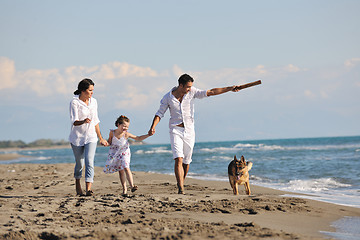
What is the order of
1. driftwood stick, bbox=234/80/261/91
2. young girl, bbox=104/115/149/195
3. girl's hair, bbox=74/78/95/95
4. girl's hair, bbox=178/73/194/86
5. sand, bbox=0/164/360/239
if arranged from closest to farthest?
sand, bbox=0/164/360/239, driftwood stick, bbox=234/80/261/91, girl's hair, bbox=74/78/95/95, girl's hair, bbox=178/73/194/86, young girl, bbox=104/115/149/195

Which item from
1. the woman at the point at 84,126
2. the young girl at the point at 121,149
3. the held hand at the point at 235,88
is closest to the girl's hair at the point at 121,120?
the young girl at the point at 121,149

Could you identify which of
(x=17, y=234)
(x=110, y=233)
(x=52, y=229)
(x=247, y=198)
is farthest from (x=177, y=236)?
(x=247, y=198)

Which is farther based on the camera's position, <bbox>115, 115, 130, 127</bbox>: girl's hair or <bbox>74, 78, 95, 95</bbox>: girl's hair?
<bbox>115, 115, 130, 127</bbox>: girl's hair

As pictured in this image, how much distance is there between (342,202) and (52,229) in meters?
4.75

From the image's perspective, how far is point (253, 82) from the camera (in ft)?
20.9

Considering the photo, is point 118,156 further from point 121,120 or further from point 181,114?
point 181,114

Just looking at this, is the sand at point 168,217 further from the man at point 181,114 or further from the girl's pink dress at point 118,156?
the girl's pink dress at point 118,156

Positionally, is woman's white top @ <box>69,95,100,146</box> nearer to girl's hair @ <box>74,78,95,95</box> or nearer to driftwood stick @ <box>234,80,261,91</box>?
girl's hair @ <box>74,78,95,95</box>

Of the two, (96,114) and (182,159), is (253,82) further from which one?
(96,114)

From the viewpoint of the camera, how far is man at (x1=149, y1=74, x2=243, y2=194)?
6.66 metres

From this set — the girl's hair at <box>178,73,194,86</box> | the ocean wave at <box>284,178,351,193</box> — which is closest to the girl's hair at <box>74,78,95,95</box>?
the girl's hair at <box>178,73,194,86</box>

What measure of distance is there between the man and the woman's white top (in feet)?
3.33

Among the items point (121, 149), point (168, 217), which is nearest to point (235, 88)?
point (121, 149)

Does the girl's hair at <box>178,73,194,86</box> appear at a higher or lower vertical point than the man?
higher
